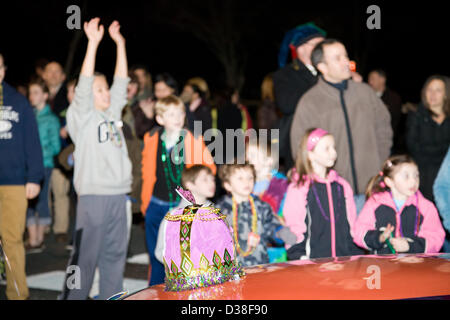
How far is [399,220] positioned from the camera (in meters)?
4.86

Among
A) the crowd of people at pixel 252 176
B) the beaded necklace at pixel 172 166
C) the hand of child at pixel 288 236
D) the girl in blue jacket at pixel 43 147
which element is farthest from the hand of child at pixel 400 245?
the girl in blue jacket at pixel 43 147

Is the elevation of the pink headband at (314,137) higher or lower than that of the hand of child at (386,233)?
higher

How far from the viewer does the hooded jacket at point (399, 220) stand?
4.80 metres

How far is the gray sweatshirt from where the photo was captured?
17.1ft

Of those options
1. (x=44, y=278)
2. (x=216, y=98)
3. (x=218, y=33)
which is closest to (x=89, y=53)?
(x=44, y=278)

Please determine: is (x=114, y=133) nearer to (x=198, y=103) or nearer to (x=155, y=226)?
(x=155, y=226)

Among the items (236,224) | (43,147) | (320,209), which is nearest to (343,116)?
(320,209)

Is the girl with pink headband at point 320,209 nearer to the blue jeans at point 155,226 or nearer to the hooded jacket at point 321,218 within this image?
the hooded jacket at point 321,218

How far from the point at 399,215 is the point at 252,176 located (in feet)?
4.41

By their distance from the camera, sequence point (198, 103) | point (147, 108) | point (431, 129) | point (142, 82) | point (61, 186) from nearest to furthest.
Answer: point (431, 129)
point (147, 108)
point (61, 186)
point (142, 82)
point (198, 103)

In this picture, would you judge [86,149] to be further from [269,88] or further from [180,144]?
[269,88]

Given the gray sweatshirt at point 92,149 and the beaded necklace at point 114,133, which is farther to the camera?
the beaded necklace at point 114,133
